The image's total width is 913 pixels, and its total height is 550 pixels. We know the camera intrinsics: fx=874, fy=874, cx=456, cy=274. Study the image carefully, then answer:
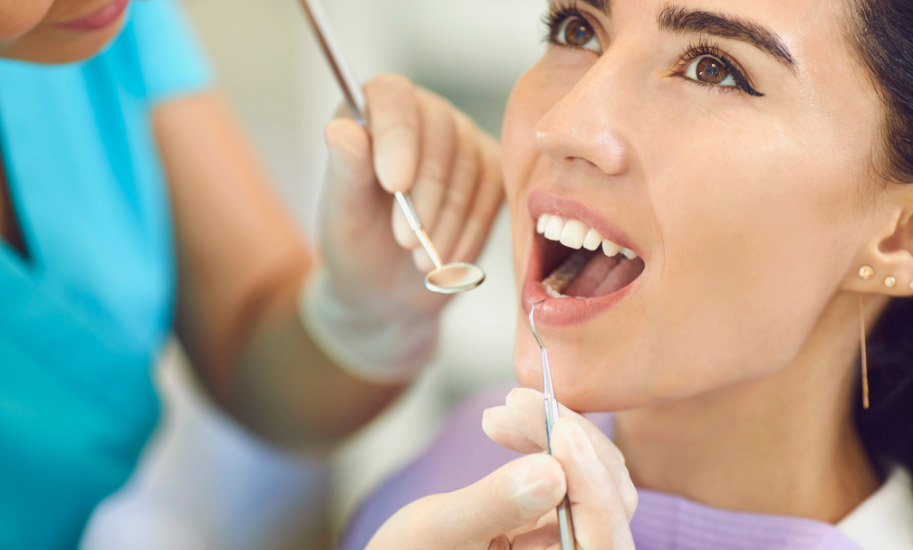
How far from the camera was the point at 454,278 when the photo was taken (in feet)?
2.62

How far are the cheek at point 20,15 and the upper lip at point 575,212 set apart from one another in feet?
1.39

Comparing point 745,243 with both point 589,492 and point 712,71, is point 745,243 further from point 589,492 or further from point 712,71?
point 589,492

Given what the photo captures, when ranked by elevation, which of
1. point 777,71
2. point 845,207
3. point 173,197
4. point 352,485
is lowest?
point 352,485

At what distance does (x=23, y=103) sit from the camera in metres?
1.02

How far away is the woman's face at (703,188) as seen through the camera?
65cm

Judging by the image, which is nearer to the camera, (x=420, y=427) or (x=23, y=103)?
(x=23, y=103)

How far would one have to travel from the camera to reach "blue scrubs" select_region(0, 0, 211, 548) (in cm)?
98

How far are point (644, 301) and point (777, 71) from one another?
20 centimetres

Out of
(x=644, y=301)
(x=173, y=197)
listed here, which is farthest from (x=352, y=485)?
(x=644, y=301)

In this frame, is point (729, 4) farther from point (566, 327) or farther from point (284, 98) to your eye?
point (284, 98)

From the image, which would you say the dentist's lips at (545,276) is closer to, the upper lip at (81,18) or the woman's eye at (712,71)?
the woman's eye at (712,71)

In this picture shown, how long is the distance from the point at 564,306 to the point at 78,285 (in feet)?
2.08

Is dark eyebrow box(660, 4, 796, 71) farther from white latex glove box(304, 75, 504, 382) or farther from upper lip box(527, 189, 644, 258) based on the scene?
white latex glove box(304, 75, 504, 382)

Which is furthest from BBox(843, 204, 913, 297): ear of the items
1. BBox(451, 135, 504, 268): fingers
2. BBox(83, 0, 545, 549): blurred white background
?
BBox(83, 0, 545, 549): blurred white background
